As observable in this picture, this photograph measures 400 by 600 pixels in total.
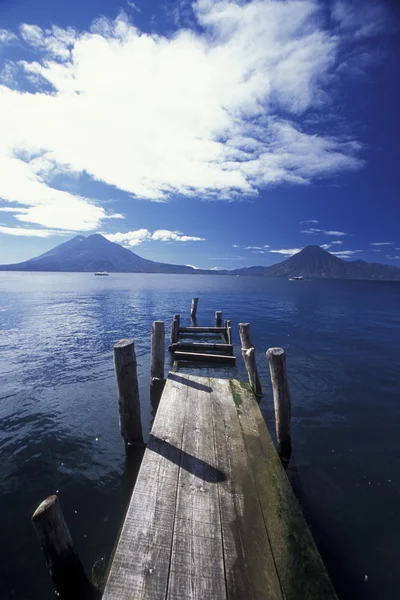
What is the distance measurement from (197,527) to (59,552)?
1967mm

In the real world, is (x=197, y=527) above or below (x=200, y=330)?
above

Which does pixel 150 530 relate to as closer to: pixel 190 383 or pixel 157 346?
pixel 190 383

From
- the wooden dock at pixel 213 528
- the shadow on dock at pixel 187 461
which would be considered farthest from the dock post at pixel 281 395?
the shadow on dock at pixel 187 461

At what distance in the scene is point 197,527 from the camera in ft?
12.3

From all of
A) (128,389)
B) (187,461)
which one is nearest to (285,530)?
(187,461)

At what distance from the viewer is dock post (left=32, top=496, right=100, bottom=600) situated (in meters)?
3.40

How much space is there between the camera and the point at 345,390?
12.5 metres

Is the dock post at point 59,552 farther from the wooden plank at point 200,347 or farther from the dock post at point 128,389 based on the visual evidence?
the wooden plank at point 200,347

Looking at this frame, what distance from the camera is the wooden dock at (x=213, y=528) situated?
309cm

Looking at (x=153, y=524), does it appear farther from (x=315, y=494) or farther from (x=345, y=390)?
(x=345, y=390)

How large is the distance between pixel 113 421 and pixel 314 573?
25.8ft

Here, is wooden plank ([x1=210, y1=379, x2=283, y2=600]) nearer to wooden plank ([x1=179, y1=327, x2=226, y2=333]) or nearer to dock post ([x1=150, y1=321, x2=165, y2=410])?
dock post ([x1=150, y1=321, x2=165, y2=410])

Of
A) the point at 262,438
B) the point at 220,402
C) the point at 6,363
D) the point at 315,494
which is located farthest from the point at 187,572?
the point at 6,363

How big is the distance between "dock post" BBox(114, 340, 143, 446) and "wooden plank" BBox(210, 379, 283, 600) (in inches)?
93.3
